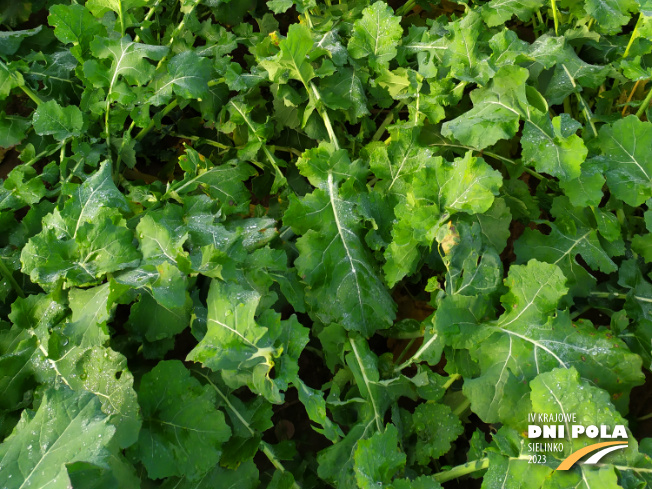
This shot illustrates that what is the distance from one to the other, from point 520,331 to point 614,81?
4.52 ft

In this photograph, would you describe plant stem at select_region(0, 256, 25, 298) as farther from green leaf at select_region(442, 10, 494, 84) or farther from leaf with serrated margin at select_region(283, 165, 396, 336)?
green leaf at select_region(442, 10, 494, 84)

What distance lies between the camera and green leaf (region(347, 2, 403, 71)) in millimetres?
2275

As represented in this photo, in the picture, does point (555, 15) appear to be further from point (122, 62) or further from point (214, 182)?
point (122, 62)

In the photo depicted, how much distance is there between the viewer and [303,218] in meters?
2.01

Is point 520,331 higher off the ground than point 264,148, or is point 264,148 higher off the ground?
point 264,148

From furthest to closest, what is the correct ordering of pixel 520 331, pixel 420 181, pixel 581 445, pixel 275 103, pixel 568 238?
pixel 275 103 < pixel 568 238 < pixel 420 181 < pixel 520 331 < pixel 581 445

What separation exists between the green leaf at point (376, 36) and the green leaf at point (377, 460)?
1.50 metres

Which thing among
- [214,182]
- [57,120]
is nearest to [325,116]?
[214,182]

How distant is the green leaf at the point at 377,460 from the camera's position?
1635mm

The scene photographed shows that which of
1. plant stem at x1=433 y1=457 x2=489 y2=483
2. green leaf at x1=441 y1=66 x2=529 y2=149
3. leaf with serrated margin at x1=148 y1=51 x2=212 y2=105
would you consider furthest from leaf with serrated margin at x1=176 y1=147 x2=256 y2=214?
plant stem at x1=433 y1=457 x2=489 y2=483

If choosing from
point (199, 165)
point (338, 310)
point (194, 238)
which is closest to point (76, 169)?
point (199, 165)

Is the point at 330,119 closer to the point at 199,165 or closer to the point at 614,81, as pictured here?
the point at 199,165

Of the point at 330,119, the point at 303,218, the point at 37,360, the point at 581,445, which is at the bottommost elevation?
the point at 581,445

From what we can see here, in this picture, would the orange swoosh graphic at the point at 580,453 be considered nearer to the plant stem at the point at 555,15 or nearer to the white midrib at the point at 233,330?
the white midrib at the point at 233,330
